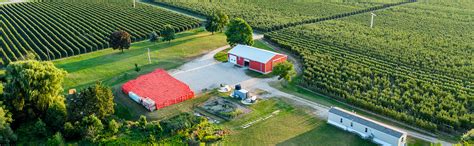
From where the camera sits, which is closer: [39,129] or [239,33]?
[39,129]

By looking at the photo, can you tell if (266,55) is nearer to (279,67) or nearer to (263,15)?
(279,67)

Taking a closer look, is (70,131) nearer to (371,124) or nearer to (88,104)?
(88,104)

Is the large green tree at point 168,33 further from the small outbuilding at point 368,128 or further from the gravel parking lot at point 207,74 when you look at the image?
the small outbuilding at point 368,128

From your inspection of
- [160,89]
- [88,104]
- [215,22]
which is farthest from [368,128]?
[215,22]

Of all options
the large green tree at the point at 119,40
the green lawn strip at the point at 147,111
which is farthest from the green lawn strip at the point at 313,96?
the large green tree at the point at 119,40

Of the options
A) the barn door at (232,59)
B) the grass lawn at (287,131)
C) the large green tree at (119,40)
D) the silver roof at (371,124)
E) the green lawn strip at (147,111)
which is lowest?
the grass lawn at (287,131)

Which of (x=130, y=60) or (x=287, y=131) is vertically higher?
(x=130, y=60)

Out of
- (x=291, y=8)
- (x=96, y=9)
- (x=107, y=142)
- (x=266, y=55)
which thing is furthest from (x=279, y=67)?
(x=96, y=9)
